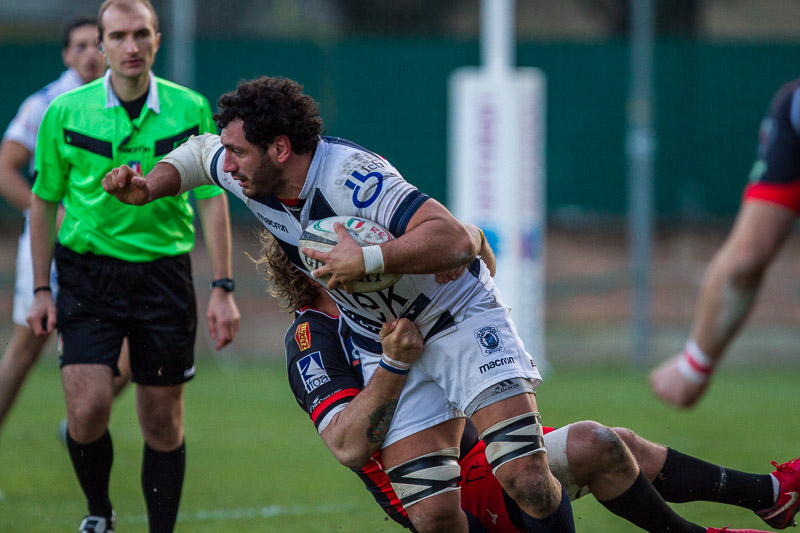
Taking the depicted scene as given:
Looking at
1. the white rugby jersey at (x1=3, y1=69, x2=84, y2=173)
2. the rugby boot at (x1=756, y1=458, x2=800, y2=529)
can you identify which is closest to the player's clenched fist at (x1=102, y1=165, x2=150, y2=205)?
the white rugby jersey at (x1=3, y1=69, x2=84, y2=173)

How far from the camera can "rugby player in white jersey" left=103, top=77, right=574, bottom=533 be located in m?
4.04

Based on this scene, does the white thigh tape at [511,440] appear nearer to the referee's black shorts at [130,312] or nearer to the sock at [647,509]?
the sock at [647,509]

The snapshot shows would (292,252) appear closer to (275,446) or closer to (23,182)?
(23,182)

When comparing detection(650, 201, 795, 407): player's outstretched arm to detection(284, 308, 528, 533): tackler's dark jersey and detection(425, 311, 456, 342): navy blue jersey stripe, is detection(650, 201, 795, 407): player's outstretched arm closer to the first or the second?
detection(425, 311, 456, 342): navy blue jersey stripe

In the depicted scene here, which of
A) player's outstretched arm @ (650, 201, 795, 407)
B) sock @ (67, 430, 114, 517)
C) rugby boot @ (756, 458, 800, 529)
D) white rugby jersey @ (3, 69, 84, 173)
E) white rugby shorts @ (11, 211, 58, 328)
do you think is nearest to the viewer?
player's outstretched arm @ (650, 201, 795, 407)

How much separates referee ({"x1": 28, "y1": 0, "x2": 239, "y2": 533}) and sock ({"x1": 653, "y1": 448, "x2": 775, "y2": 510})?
2.11 m

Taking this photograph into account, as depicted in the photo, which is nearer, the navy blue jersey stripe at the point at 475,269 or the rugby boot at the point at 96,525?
the navy blue jersey stripe at the point at 475,269

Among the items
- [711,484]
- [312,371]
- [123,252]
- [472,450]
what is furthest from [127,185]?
[711,484]

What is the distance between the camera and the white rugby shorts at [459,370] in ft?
13.9

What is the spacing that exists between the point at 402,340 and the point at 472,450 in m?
0.75

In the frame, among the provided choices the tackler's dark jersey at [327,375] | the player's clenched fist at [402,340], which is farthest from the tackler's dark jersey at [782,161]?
the tackler's dark jersey at [327,375]

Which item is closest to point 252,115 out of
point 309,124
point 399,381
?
point 309,124

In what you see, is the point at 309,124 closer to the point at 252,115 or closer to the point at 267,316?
the point at 252,115

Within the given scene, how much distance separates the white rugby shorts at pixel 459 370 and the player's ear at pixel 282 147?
2.97ft
